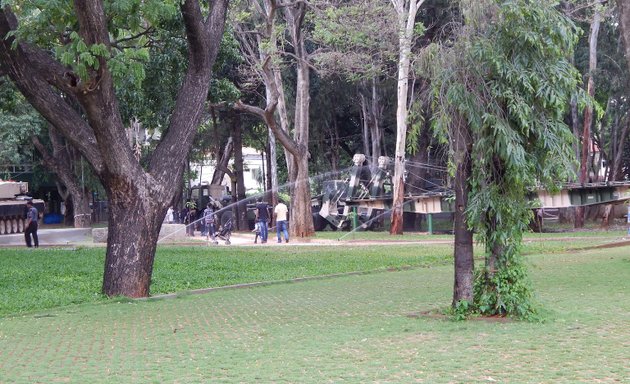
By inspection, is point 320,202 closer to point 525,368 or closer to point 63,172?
point 63,172

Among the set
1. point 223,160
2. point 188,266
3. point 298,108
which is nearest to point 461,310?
point 188,266

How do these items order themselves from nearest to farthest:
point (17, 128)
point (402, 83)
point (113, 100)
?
point (113, 100) < point (402, 83) < point (17, 128)

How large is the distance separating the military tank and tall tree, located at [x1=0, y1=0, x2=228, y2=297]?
25.7m

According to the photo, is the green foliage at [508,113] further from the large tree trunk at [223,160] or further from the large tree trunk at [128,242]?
the large tree trunk at [223,160]

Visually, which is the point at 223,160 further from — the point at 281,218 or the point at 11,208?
the point at 281,218

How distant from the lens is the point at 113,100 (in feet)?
50.2

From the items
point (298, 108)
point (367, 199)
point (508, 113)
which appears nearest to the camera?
point (508, 113)

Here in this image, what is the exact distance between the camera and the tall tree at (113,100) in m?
14.7

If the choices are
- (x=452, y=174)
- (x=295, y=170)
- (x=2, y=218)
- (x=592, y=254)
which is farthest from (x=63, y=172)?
(x=452, y=174)

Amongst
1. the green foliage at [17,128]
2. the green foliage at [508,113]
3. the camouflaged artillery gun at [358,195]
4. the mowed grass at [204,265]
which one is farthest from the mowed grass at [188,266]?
the green foliage at [17,128]

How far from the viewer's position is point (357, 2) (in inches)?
1234

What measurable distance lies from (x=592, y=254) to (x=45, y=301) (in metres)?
15.0

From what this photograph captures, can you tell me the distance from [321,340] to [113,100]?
6.88 meters

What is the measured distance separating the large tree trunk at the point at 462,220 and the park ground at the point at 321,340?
521mm
